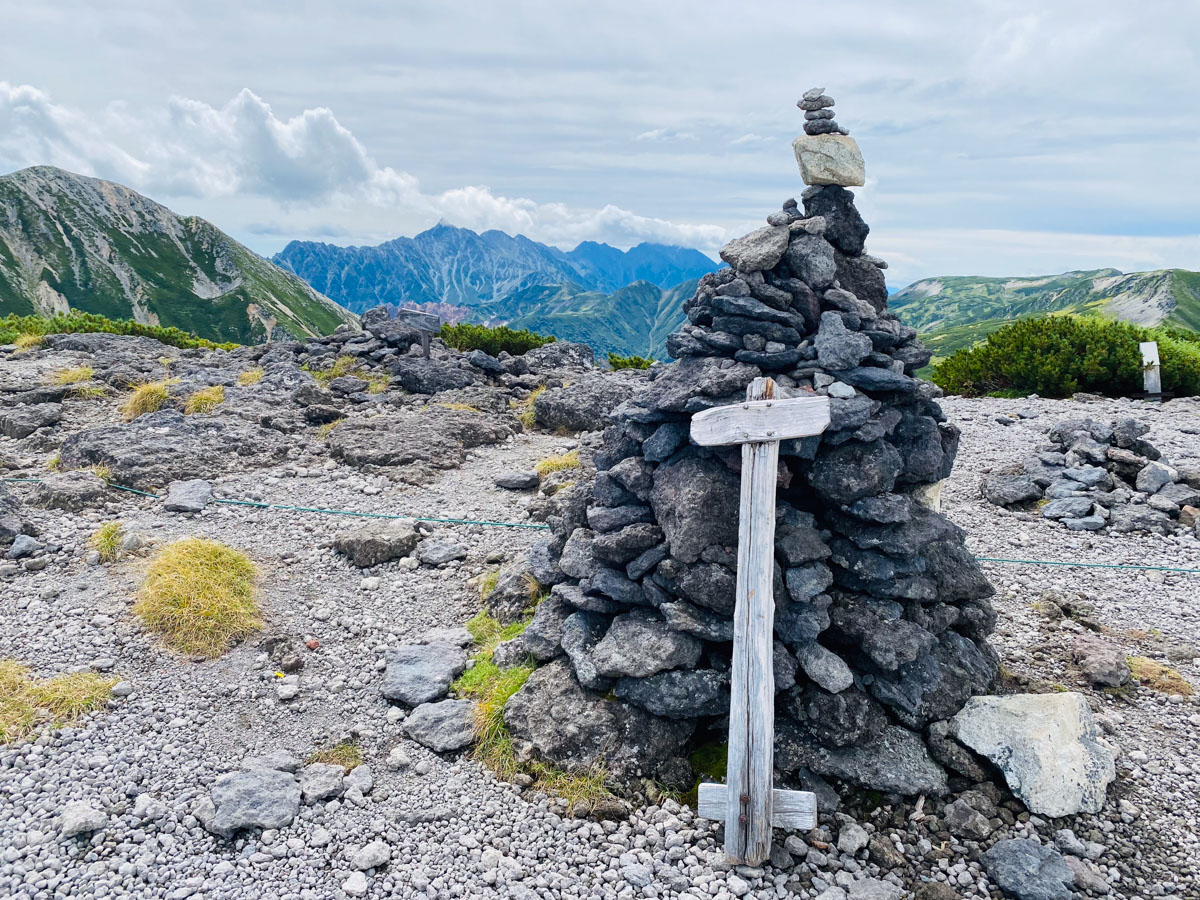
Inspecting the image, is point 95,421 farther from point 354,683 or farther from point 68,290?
point 68,290

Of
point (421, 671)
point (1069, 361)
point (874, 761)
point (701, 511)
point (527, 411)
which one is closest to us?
point (874, 761)

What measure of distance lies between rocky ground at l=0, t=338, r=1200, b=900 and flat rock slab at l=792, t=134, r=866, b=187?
599cm

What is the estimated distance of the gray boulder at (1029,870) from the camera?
540 cm

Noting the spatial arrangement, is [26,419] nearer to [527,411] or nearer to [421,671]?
[527,411]

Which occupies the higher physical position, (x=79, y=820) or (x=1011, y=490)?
(x=1011, y=490)

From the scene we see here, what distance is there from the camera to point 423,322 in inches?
1005

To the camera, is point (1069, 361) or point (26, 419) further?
point (1069, 361)

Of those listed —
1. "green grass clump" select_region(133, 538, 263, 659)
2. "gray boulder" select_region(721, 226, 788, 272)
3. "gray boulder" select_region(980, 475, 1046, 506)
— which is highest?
"gray boulder" select_region(721, 226, 788, 272)

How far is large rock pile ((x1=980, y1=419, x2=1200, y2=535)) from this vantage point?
38.9 ft

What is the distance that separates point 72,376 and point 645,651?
21454mm

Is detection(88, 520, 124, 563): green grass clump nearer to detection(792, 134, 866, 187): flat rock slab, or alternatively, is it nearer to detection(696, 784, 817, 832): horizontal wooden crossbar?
detection(696, 784, 817, 832): horizontal wooden crossbar

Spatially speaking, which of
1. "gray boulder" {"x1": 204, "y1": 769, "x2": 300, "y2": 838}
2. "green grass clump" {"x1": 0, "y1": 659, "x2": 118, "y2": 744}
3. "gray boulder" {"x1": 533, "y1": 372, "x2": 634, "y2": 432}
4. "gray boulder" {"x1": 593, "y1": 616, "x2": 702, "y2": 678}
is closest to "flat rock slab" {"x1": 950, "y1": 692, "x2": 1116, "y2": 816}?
"gray boulder" {"x1": 593, "y1": 616, "x2": 702, "y2": 678}

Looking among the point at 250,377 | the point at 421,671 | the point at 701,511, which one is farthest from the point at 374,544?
the point at 250,377

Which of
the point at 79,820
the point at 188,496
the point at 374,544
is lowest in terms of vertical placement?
the point at 79,820
